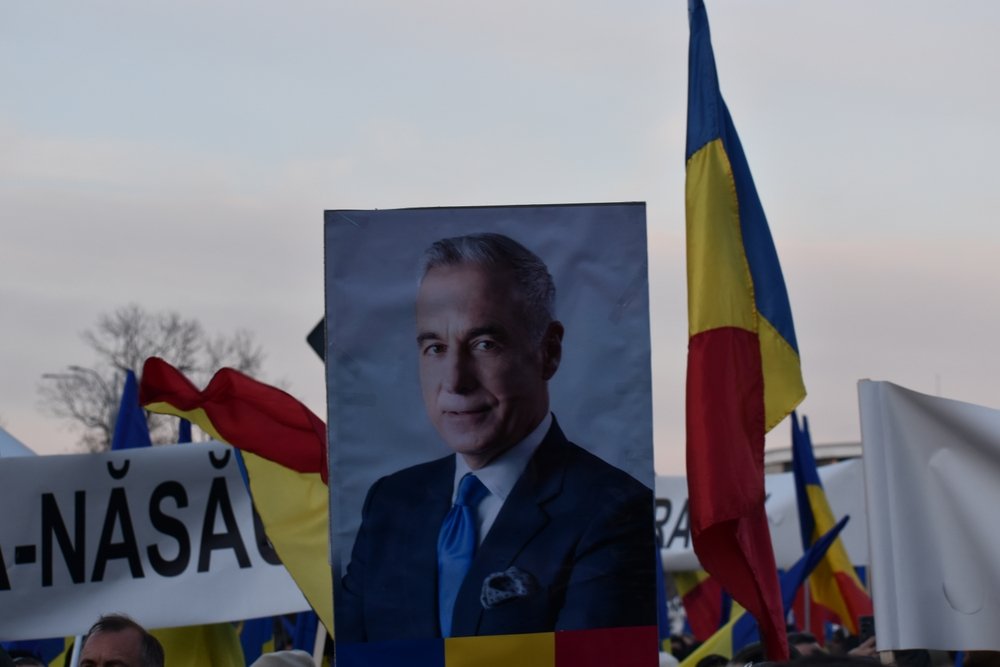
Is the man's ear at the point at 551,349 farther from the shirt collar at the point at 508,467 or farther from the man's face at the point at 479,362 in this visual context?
the shirt collar at the point at 508,467

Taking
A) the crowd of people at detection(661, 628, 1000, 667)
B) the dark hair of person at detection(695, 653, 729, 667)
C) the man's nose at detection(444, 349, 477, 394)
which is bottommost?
the dark hair of person at detection(695, 653, 729, 667)

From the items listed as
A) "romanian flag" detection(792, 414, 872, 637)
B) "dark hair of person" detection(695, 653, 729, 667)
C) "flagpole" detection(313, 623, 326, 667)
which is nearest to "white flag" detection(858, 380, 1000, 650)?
"dark hair of person" detection(695, 653, 729, 667)

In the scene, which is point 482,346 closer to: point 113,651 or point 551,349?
point 551,349

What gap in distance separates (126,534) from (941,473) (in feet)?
12.1

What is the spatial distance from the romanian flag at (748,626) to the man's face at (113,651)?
353cm

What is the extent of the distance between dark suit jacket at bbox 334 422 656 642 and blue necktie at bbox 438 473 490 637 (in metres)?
0.02

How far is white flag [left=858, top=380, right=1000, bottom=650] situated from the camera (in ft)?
16.0

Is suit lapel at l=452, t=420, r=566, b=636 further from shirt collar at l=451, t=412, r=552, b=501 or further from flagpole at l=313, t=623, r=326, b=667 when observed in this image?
flagpole at l=313, t=623, r=326, b=667

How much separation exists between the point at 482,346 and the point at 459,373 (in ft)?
0.30

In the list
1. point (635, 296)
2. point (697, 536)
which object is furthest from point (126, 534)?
point (635, 296)

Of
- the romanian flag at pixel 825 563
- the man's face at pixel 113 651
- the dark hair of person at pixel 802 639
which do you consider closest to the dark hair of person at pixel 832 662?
the man's face at pixel 113 651

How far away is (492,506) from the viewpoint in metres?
4.08

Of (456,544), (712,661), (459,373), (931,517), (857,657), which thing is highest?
(459,373)

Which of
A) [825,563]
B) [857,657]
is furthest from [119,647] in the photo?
[825,563]
